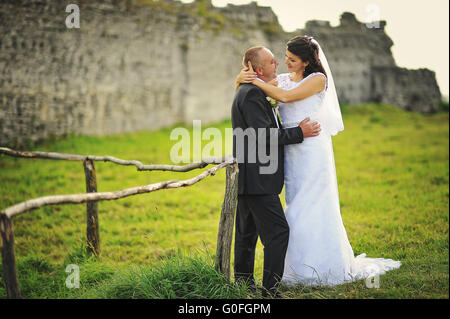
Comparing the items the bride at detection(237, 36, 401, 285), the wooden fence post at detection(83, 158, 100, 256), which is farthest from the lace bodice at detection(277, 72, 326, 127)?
the wooden fence post at detection(83, 158, 100, 256)

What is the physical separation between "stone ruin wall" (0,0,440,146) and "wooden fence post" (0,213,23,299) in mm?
10218

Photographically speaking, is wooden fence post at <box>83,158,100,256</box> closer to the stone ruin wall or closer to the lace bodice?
the lace bodice

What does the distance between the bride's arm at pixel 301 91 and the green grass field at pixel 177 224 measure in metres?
1.59

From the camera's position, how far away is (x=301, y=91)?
3500mm

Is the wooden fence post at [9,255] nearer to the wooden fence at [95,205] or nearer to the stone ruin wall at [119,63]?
the wooden fence at [95,205]

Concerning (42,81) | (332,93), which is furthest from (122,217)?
(42,81)

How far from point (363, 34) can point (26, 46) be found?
2135 centimetres

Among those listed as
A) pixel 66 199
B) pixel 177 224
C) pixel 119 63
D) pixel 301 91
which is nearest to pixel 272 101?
pixel 301 91

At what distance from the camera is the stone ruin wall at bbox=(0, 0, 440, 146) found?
11.7 m

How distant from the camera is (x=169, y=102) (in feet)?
49.8

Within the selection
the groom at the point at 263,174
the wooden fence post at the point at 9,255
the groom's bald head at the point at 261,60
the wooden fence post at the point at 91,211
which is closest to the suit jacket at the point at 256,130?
the groom at the point at 263,174

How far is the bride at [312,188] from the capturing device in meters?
3.55

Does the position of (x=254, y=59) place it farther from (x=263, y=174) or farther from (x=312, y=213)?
(x=312, y=213)

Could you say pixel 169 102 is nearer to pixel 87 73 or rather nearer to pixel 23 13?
pixel 87 73
